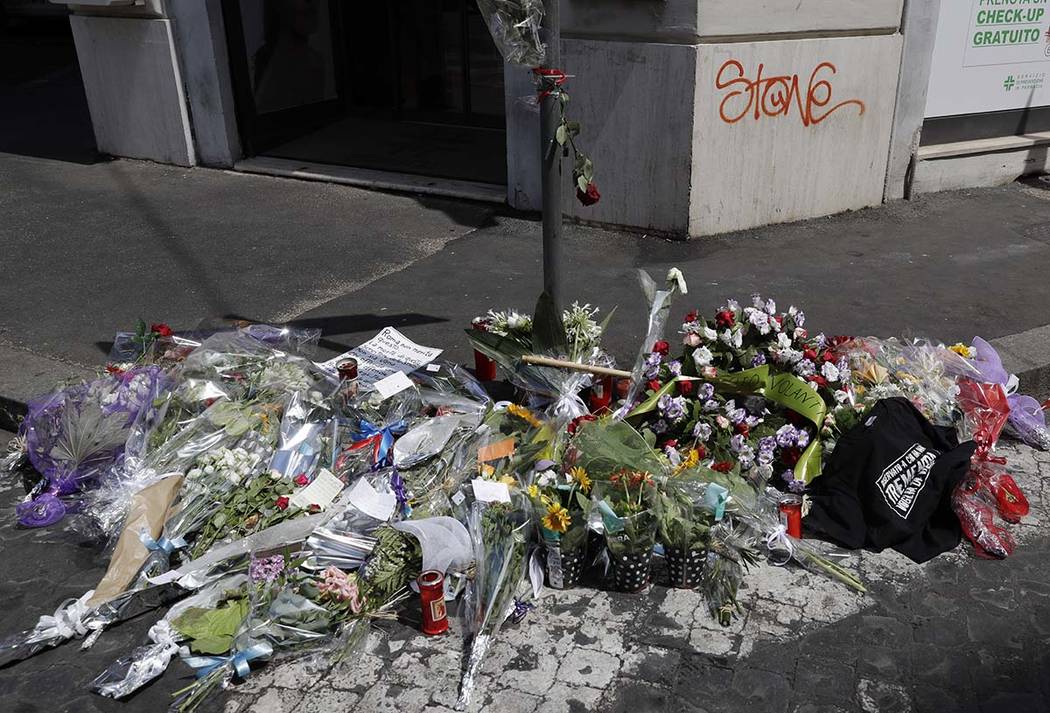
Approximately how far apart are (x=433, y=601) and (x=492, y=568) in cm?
27

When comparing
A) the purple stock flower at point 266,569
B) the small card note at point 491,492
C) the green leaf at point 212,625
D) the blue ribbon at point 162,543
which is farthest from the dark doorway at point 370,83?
the green leaf at point 212,625

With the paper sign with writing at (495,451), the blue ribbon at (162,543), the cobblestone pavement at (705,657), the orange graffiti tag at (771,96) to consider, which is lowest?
the cobblestone pavement at (705,657)

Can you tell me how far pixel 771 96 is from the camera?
287 inches

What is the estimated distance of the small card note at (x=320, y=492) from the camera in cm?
385

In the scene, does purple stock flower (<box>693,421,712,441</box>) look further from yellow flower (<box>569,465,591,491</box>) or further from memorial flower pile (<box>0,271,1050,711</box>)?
yellow flower (<box>569,465,591,491</box>)

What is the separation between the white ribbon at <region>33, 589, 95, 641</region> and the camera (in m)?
3.42

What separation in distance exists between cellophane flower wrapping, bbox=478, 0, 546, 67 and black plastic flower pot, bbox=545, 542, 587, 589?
226 centimetres

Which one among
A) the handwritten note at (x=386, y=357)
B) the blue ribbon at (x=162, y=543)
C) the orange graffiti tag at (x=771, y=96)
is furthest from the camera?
the orange graffiti tag at (x=771, y=96)

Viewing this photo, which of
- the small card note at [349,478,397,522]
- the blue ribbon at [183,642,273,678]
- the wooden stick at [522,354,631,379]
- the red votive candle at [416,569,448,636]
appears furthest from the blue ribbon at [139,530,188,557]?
the wooden stick at [522,354,631,379]

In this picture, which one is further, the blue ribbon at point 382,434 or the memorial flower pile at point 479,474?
the blue ribbon at point 382,434

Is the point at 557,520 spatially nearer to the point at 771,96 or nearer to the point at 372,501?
the point at 372,501

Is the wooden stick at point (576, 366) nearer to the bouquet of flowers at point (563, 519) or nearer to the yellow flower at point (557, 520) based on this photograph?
the bouquet of flowers at point (563, 519)

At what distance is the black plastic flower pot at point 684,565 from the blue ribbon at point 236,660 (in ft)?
5.05

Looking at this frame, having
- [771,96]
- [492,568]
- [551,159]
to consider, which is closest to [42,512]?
[492,568]
